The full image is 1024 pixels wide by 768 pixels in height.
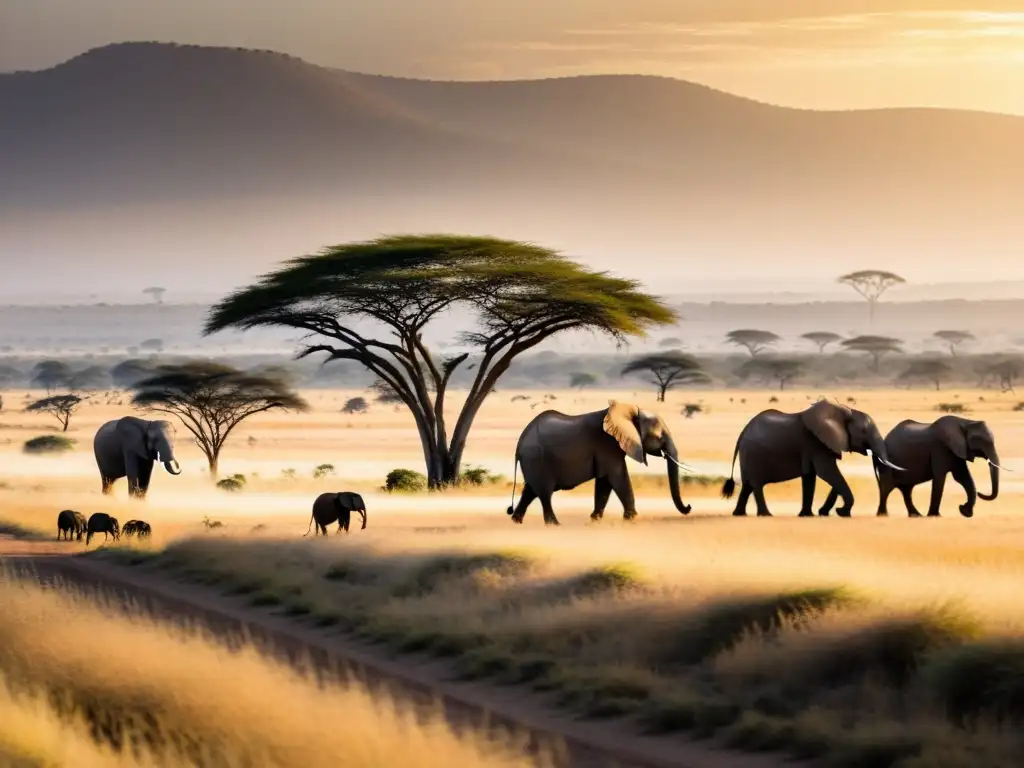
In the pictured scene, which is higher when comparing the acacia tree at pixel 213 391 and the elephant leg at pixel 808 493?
the acacia tree at pixel 213 391

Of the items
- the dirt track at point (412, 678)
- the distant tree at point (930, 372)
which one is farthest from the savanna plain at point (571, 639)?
the distant tree at point (930, 372)

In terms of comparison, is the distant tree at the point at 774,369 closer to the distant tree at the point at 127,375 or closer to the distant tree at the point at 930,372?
the distant tree at the point at 930,372

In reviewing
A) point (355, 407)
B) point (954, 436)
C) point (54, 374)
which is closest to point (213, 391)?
point (954, 436)

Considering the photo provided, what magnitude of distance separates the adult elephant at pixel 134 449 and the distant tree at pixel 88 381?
11804 centimetres

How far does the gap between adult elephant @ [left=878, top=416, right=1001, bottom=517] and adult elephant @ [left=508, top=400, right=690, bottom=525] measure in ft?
17.6

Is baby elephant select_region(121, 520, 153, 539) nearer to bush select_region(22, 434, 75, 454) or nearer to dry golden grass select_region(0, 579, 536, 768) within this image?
dry golden grass select_region(0, 579, 536, 768)

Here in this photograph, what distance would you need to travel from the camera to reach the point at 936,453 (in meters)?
32.9

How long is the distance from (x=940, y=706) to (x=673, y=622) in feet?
13.0

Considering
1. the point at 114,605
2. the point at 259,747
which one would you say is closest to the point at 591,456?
the point at 114,605

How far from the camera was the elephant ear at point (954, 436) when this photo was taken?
32406 millimetres

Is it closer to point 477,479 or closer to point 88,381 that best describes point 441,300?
point 477,479

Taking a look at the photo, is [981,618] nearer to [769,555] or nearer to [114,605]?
[769,555]

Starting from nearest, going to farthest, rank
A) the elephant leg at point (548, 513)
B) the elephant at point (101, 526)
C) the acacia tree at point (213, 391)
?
1. the elephant at point (101, 526)
2. the elephant leg at point (548, 513)
3. the acacia tree at point (213, 391)

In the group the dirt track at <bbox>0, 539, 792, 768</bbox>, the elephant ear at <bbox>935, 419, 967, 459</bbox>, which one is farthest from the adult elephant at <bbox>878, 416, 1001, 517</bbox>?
the dirt track at <bbox>0, 539, 792, 768</bbox>
